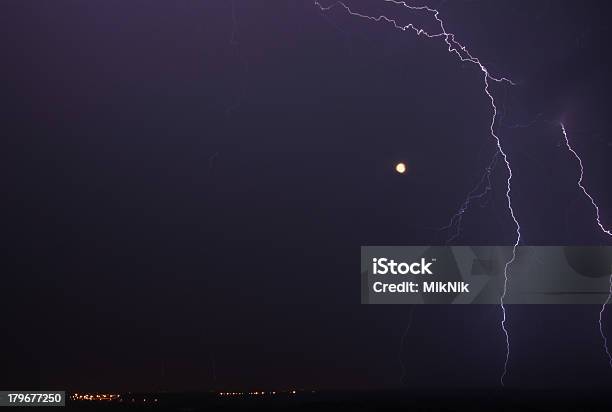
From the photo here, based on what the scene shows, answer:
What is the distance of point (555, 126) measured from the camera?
2643 millimetres

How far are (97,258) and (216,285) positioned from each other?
52 centimetres

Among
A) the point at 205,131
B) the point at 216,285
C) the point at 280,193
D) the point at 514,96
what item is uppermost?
the point at 514,96

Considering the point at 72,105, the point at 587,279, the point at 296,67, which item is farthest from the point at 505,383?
the point at 72,105

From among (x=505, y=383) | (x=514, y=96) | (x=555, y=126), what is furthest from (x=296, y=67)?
(x=505, y=383)

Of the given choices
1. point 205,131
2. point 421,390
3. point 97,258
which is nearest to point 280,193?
point 205,131

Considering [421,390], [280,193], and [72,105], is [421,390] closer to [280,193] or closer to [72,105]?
[280,193]

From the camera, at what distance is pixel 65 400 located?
2.49 metres

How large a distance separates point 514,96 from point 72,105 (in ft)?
6.33

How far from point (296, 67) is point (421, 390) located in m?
1.50

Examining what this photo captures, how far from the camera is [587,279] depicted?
2.61 meters

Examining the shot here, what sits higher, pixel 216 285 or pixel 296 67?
pixel 296 67

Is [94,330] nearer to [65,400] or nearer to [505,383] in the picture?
[65,400]

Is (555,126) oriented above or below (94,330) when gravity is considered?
above

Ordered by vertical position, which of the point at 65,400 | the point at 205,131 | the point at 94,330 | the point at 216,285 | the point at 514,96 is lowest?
the point at 65,400
